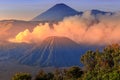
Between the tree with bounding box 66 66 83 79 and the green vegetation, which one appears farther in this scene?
the tree with bounding box 66 66 83 79

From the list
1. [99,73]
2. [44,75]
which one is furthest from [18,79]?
[99,73]

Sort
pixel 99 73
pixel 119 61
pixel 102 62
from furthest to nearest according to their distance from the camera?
pixel 102 62, pixel 119 61, pixel 99 73

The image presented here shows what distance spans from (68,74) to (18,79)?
907 cm

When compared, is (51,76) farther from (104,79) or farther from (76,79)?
(104,79)

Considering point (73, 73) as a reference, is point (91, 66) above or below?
above

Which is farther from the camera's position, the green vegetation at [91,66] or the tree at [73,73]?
the tree at [73,73]

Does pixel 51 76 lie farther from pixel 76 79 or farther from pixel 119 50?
pixel 119 50

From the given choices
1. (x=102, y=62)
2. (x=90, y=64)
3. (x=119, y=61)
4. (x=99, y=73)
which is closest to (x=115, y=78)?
(x=99, y=73)

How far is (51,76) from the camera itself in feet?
251

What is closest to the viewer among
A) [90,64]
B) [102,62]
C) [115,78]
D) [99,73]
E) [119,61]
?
[115,78]

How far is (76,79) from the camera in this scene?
72.4 meters

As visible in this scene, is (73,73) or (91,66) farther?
(91,66)

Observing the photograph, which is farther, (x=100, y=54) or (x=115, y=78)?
(x=100, y=54)

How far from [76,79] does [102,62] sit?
4.85 metres
